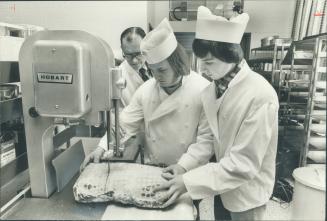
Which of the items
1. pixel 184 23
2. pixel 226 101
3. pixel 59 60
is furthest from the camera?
pixel 184 23

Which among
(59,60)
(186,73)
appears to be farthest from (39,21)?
(59,60)

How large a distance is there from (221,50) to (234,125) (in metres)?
0.33

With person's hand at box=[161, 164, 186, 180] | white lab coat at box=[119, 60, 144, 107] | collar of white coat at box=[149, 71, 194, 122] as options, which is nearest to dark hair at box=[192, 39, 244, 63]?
collar of white coat at box=[149, 71, 194, 122]

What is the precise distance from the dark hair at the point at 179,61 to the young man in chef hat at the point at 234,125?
0.65 feet

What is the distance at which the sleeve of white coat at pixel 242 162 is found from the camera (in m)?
0.96

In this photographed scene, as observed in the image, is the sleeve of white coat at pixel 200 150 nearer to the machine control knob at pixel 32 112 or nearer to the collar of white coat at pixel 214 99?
the collar of white coat at pixel 214 99

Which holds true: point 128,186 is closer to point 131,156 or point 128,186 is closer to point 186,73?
point 131,156

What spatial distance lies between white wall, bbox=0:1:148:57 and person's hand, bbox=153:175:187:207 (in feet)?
8.49

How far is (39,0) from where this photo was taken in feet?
9.47

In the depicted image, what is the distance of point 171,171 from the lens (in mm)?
1063

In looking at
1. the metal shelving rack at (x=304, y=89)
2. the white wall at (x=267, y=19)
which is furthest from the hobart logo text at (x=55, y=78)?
the white wall at (x=267, y=19)

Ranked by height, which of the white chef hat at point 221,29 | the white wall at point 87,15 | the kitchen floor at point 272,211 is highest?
the white wall at point 87,15

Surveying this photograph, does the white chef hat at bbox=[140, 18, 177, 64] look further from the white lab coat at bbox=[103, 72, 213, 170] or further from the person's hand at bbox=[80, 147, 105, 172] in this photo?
the person's hand at bbox=[80, 147, 105, 172]

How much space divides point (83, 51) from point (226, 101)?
2.16ft
